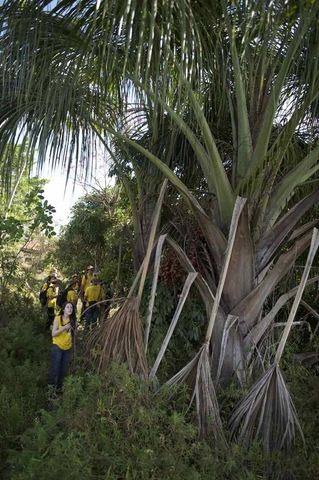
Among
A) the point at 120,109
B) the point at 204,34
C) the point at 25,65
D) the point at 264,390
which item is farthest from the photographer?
the point at 120,109

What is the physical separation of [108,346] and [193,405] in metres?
0.87

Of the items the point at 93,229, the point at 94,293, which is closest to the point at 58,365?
the point at 94,293

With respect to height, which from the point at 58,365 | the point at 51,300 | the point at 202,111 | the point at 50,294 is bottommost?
the point at 58,365

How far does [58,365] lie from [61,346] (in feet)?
0.68

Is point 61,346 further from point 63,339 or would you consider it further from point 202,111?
point 202,111

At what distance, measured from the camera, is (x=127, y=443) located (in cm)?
374

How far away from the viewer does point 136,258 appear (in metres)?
6.71

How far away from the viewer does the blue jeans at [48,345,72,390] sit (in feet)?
19.0

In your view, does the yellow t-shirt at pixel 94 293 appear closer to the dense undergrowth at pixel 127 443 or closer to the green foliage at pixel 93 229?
the green foliage at pixel 93 229

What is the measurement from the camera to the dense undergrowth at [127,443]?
137 inches

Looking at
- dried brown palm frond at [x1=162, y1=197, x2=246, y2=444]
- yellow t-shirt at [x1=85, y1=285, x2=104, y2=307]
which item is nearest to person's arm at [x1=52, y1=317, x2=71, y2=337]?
dried brown palm frond at [x1=162, y1=197, x2=246, y2=444]

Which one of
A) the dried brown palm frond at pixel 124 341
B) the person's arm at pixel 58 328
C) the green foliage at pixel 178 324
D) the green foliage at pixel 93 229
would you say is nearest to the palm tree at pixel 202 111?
the dried brown palm frond at pixel 124 341

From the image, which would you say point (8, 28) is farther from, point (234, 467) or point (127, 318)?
point (234, 467)

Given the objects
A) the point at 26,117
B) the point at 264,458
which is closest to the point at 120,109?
the point at 26,117
